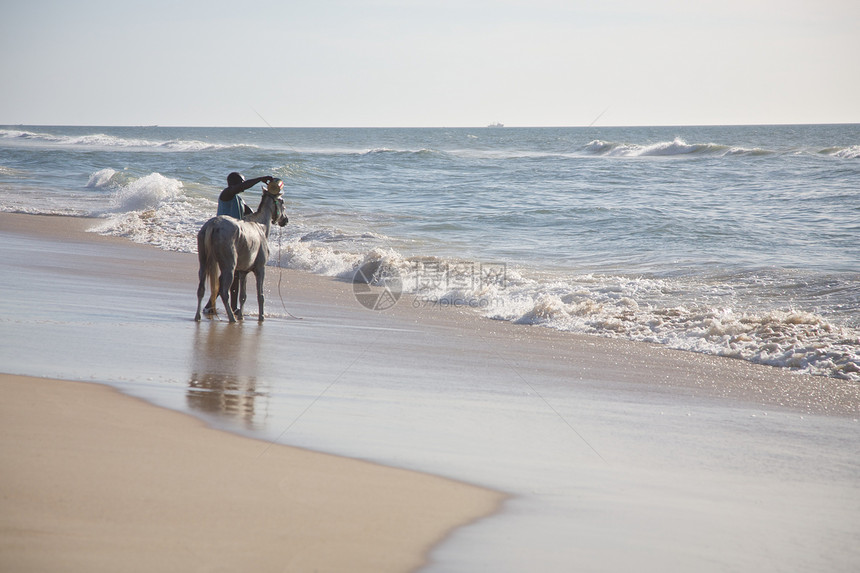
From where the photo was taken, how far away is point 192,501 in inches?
135

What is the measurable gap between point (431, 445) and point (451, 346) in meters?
3.52

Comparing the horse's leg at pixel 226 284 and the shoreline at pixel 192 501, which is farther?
the horse's leg at pixel 226 284

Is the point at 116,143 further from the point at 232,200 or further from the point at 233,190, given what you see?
the point at 233,190

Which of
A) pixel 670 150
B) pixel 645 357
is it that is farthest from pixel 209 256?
pixel 670 150

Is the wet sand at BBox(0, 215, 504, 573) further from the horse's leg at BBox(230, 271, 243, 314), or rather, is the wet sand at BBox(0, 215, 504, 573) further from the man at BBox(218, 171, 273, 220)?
the man at BBox(218, 171, 273, 220)

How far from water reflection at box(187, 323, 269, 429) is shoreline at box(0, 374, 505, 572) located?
0.45 metres

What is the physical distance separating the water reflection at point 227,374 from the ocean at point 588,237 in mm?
3778

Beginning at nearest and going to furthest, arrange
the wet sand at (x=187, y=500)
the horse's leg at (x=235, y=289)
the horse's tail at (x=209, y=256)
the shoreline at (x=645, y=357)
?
the wet sand at (x=187, y=500)
the shoreline at (x=645, y=357)
the horse's tail at (x=209, y=256)
the horse's leg at (x=235, y=289)

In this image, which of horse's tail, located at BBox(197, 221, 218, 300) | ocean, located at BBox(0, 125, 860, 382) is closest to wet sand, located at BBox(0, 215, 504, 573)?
horse's tail, located at BBox(197, 221, 218, 300)

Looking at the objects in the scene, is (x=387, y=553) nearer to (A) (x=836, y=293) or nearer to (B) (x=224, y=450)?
(B) (x=224, y=450)

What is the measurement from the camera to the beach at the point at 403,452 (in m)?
3.23

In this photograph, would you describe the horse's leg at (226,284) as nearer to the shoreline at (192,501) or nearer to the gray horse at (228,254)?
the gray horse at (228,254)

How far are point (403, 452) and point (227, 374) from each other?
215 cm

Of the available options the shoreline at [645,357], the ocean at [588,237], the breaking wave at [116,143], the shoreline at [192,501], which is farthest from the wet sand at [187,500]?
the breaking wave at [116,143]
